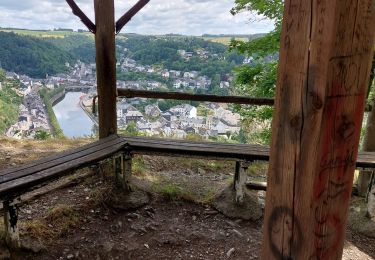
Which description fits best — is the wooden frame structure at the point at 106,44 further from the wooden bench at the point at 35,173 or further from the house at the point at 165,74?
the house at the point at 165,74

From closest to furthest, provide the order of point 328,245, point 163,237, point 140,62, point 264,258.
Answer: point 328,245
point 264,258
point 163,237
point 140,62

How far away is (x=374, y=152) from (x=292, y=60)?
390cm

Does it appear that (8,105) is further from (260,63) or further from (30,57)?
(260,63)

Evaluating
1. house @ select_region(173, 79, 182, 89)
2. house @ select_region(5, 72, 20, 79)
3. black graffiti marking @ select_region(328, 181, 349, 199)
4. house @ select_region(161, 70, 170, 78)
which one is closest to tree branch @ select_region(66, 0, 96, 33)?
black graffiti marking @ select_region(328, 181, 349, 199)

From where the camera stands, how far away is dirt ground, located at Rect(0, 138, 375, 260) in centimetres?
326

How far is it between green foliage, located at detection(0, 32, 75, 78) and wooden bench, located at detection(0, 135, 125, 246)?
20.8 metres

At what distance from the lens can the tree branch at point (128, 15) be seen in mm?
3978

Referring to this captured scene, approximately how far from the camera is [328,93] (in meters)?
0.91

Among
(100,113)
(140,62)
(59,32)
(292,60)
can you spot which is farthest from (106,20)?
(59,32)

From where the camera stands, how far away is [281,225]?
1046 mm

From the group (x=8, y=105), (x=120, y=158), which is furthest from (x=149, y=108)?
(x=120, y=158)

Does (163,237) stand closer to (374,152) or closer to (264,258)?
(264,258)

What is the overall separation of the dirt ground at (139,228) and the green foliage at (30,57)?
67.4ft

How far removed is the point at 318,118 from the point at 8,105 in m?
15.5
